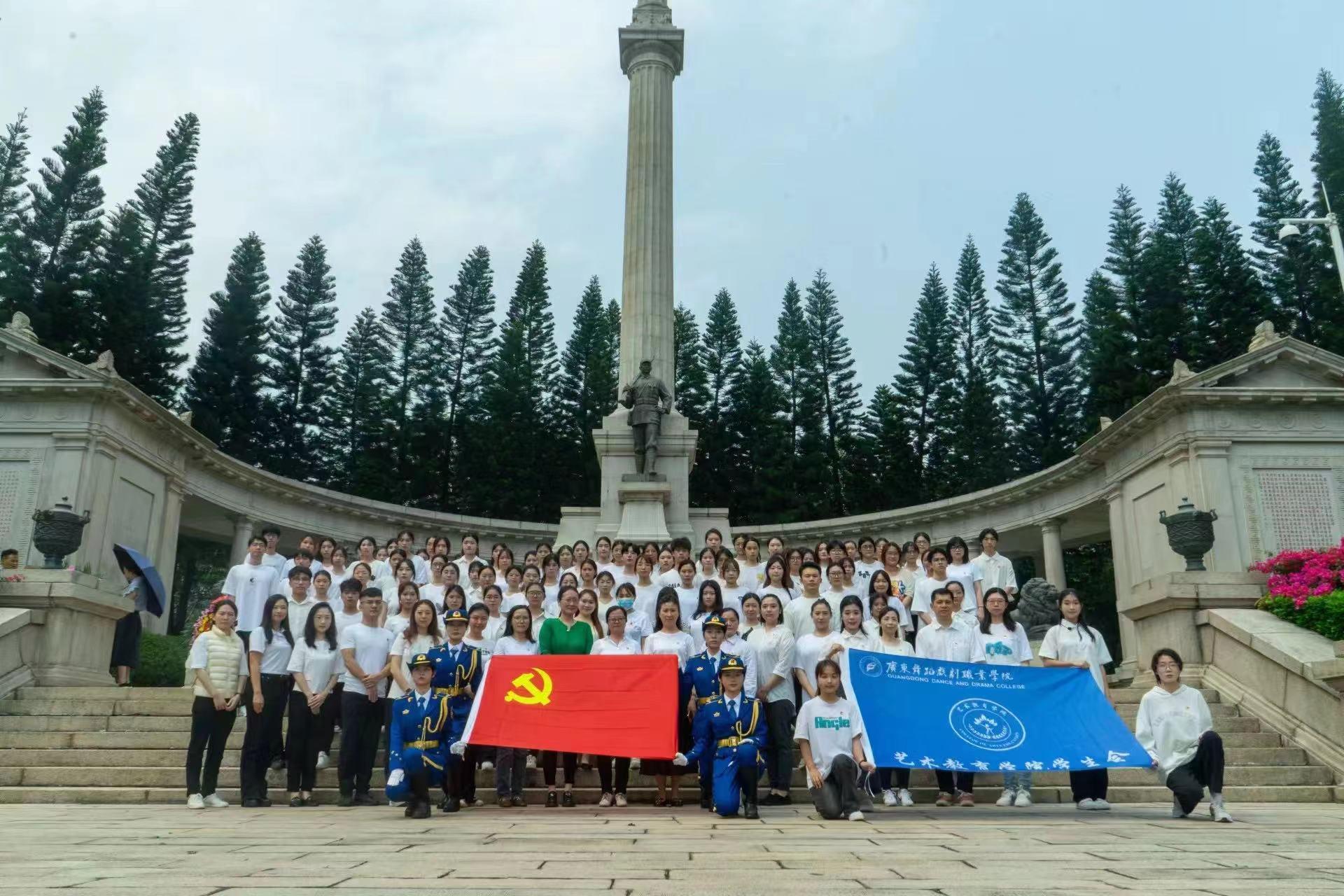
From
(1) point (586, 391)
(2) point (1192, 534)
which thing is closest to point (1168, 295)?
(1) point (586, 391)

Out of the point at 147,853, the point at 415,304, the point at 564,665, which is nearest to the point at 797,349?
the point at 415,304

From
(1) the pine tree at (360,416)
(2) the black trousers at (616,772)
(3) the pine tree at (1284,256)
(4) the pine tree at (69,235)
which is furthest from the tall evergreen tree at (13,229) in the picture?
(3) the pine tree at (1284,256)

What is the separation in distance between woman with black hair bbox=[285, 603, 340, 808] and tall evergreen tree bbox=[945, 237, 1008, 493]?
96.3 ft

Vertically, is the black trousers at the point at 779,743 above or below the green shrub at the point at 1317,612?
below

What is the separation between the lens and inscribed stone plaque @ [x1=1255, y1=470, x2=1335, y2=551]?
1538cm

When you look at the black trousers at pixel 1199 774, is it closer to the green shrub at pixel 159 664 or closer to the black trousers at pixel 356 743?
the black trousers at pixel 356 743

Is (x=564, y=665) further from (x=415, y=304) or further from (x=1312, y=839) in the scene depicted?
(x=415, y=304)

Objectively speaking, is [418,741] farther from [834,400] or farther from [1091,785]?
[834,400]

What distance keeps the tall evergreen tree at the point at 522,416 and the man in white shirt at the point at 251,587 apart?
Result: 24.9 m

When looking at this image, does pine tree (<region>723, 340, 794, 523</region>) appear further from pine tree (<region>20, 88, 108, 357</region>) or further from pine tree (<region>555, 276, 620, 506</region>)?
pine tree (<region>20, 88, 108, 357</region>)

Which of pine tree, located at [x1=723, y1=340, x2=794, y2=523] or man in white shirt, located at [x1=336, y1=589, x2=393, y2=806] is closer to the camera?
man in white shirt, located at [x1=336, y1=589, x2=393, y2=806]

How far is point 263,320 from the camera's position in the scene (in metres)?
35.7

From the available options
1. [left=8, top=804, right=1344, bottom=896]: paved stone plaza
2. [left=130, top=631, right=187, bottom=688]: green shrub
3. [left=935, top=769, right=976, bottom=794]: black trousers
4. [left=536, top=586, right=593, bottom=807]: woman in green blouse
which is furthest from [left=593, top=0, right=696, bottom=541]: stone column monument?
[left=8, top=804, right=1344, bottom=896]: paved stone plaza

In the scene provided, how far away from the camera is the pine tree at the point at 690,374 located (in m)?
39.4
